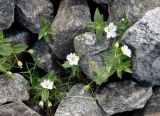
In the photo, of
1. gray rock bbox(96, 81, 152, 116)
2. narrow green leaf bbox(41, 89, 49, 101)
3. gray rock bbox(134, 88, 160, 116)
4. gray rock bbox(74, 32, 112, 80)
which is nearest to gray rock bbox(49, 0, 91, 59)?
gray rock bbox(74, 32, 112, 80)

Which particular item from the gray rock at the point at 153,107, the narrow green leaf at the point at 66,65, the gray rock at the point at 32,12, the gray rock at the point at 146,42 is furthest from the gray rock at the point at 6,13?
the gray rock at the point at 153,107

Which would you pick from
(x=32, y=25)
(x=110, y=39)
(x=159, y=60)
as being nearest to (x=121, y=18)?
(x=110, y=39)

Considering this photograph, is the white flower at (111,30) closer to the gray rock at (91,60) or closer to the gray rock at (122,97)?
the gray rock at (91,60)

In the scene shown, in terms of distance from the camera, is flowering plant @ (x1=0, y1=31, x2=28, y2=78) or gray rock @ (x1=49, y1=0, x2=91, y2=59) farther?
gray rock @ (x1=49, y1=0, x2=91, y2=59)

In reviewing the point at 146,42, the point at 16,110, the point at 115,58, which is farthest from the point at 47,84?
the point at 146,42

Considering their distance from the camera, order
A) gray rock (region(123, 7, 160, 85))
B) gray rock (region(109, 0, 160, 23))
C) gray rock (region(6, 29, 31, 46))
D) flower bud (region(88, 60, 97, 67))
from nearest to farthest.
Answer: gray rock (region(123, 7, 160, 85)), flower bud (region(88, 60, 97, 67)), gray rock (region(109, 0, 160, 23)), gray rock (region(6, 29, 31, 46))

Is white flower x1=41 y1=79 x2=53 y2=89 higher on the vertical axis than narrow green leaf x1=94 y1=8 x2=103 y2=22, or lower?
lower

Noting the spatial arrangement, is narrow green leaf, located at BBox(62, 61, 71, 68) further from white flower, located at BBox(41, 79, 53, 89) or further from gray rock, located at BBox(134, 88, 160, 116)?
gray rock, located at BBox(134, 88, 160, 116)

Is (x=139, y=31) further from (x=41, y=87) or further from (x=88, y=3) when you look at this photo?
(x=41, y=87)
